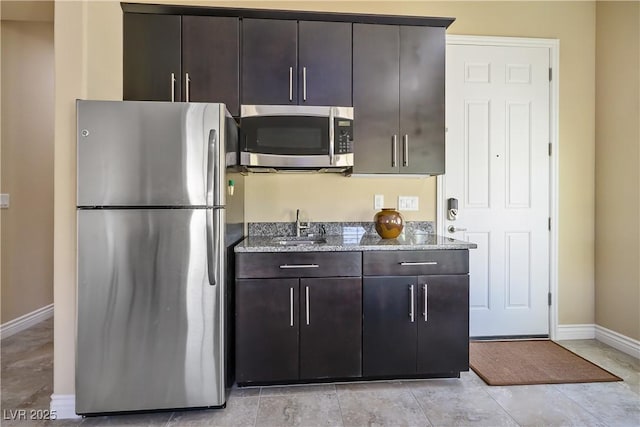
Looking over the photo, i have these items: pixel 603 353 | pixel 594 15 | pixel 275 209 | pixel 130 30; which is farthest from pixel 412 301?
pixel 594 15

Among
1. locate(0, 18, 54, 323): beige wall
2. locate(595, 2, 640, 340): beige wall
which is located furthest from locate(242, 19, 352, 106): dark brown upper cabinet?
locate(0, 18, 54, 323): beige wall

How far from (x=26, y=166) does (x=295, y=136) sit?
2680 mm

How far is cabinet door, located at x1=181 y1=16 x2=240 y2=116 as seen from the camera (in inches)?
90.1

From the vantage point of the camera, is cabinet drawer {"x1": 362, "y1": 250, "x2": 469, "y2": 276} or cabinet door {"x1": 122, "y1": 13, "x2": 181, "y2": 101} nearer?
cabinet drawer {"x1": 362, "y1": 250, "x2": 469, "y2": 276}

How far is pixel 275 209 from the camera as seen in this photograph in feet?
8.90

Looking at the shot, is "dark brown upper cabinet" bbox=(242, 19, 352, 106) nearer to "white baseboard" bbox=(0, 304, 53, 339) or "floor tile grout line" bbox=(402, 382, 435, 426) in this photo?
"floor tile grout line" bbox=(402, 382, 435, 426)

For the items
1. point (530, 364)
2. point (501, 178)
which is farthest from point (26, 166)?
point (530, 364)

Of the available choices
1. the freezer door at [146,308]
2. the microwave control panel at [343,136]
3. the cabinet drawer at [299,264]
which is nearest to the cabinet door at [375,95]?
the microwave control panel at [343,136]

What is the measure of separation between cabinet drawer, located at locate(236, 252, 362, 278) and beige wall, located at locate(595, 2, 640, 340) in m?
2.22

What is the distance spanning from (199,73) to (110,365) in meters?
1.83

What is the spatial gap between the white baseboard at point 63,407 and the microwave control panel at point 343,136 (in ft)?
6.90

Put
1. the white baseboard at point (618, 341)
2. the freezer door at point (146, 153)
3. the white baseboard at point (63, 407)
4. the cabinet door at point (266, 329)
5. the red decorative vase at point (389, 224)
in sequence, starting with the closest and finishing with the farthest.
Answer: the freezer door at point (146, 153) < the white baseboard at point (63, 407) < the cabinet door at point (266, 329) < the red decorative vase at point (389, 224) < the white baseboard at point (618, 341)

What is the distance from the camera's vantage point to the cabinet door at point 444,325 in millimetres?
2145

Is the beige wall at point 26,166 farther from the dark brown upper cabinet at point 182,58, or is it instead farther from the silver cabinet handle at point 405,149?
the silver cabinet handle at point 405,149
